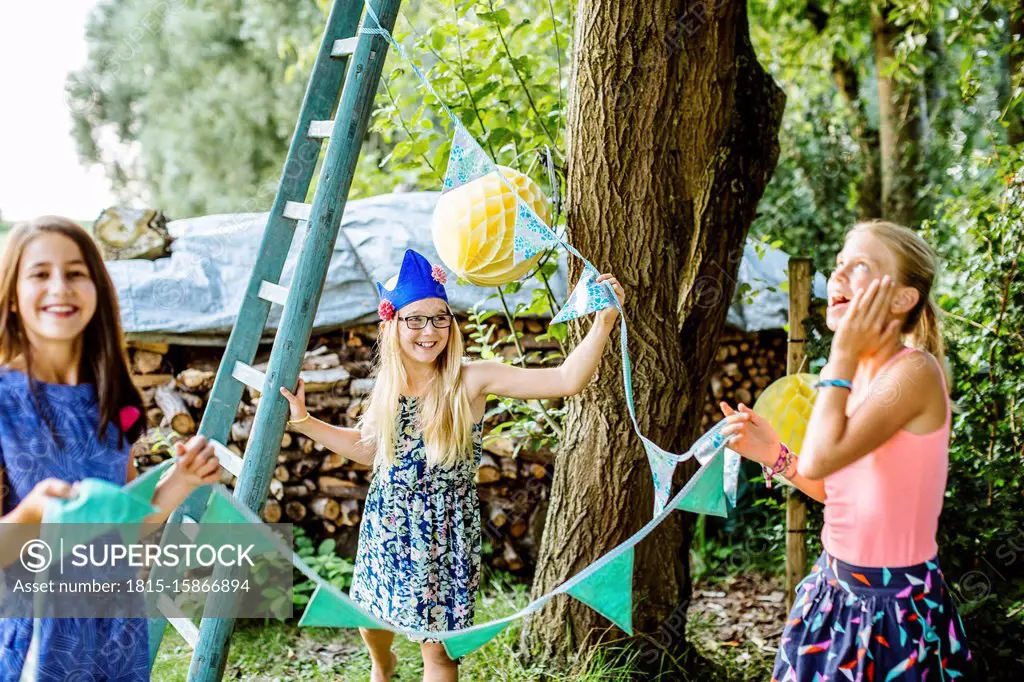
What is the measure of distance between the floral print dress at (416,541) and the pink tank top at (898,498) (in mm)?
1088

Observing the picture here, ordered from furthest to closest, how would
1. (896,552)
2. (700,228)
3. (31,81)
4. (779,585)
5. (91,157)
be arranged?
(91,157) < (31,81) < (779,585) < (700,228) < (896,552)

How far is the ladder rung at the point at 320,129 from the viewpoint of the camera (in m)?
2.61

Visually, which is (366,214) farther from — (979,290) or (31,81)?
(31,81)

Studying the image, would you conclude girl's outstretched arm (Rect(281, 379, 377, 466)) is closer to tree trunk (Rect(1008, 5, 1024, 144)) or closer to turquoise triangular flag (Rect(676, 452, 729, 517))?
turquoise triangular flag (Rect(676, 452, 729, 517))

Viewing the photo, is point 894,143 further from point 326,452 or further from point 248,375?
point 248,375

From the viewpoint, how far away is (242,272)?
13.3 feet

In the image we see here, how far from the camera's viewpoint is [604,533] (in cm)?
286

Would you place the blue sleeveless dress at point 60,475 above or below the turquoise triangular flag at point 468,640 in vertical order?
above

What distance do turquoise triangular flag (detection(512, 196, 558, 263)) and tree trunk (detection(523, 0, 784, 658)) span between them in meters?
0.33

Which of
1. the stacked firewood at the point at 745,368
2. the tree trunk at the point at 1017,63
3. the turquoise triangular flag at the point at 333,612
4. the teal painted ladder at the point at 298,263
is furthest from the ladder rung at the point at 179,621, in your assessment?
the tree trunk at the point at 1017,63

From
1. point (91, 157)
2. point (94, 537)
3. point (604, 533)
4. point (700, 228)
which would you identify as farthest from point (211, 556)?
point (91, 157)

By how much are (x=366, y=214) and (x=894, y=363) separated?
309cm

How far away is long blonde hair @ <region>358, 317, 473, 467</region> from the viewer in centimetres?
237

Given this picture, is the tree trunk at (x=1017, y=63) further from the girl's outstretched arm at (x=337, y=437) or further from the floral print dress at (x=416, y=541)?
the girl's outstretched arm at (x=337, y=437)
